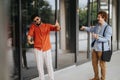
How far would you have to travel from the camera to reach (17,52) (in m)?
9.17

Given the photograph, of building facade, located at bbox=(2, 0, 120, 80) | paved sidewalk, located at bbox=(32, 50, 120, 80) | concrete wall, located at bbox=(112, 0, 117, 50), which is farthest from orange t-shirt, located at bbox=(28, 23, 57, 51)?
concrete wall, located at bbox=(112, 0, 117, 50)

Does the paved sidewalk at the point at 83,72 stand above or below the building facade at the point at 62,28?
below

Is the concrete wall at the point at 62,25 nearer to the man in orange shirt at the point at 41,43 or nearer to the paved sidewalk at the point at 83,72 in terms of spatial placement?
the paved sidewalk at the point at 83,72

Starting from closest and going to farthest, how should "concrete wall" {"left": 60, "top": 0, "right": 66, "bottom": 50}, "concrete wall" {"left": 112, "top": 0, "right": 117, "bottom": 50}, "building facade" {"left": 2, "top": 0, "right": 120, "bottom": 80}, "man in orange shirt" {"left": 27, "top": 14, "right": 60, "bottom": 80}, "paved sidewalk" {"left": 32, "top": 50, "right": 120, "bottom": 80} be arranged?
1. "man in orange shirt" {"left": 27, "top": 14, "right": 60, "bottom": 80}
2. "building facade" {"left": 2, "top": 0, "right": 120, "bottom": 80}
3. "paved sidewalk" {"left": 32, "top": 50, "right": 120, "bottom": 80}
4. "concrete wall" {"left": 60, "top": 0, "right": 66, "bottom": 50}
5. "concrete wall" {"left": 112, "top": 0, "right": 117, "bottom": 50}

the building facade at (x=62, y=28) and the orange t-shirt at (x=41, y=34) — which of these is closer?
the orange t-shirt at (x=41, y=34)

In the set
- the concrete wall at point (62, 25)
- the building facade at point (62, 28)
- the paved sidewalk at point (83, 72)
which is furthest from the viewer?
the concrete wall at point (62, 25)

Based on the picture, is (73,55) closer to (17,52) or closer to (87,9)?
(87,9)

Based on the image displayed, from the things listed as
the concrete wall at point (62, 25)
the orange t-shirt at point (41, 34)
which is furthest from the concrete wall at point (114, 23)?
the orange t-shirt at point (41, 34)

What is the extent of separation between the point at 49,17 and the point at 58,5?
975 millimetres

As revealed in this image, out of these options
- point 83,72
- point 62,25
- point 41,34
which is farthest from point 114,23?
point 41,34

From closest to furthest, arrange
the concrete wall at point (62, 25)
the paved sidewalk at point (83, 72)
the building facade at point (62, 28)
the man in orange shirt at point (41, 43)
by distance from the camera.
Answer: the man in orange shirt at point (41, 43) → the building facade at point (62, 28) → the paved sidewalk at point (83, 72) → the concrete wall at point (62, 25)

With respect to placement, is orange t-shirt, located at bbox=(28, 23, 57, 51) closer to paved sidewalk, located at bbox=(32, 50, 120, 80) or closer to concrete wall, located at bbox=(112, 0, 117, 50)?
paved sidewalk, located at bbox=(32, 50, 120, 80)

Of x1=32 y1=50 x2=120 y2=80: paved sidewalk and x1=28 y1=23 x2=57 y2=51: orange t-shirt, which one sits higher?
x1=28 y1=23 x2=57 y2=51: orange t-shirt

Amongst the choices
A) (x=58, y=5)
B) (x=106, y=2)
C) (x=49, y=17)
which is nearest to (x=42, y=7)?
(x=49, y=17)
